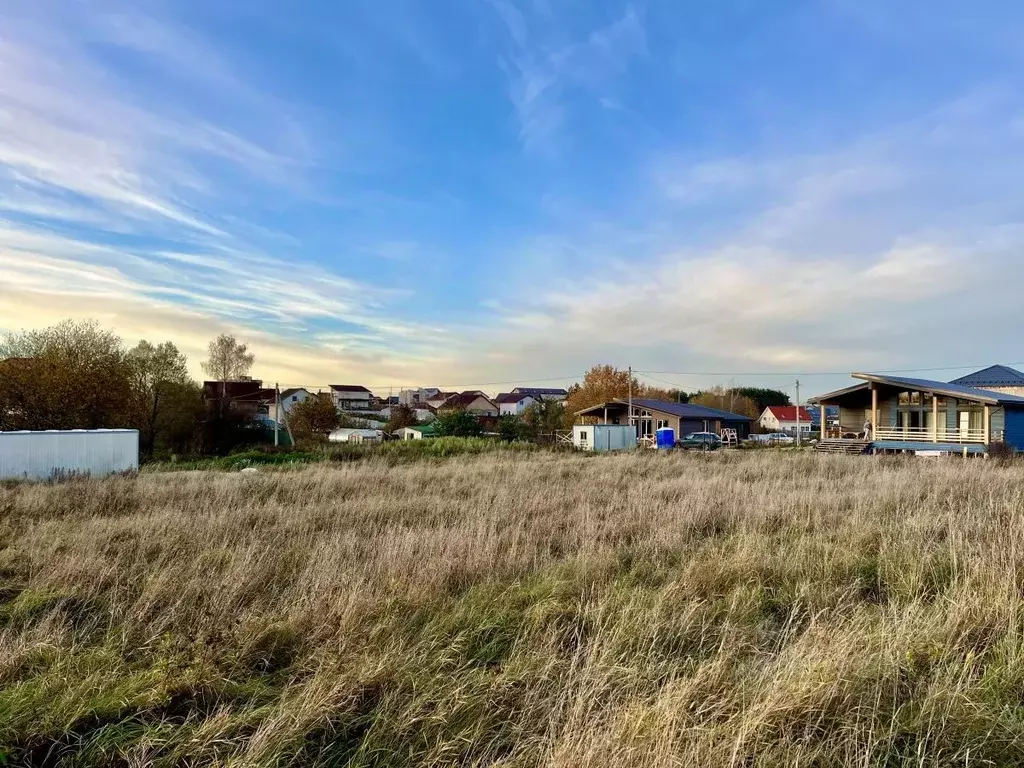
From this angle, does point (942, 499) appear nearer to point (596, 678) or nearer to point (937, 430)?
point (596, 678)

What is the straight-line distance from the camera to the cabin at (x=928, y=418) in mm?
29719

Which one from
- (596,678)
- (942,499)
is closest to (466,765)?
(596,678)

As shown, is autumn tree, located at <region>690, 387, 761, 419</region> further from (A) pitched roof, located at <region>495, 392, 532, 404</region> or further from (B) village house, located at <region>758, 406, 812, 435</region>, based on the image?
(A) pitched roof, located at <region>495, 392, 532, 404</region>

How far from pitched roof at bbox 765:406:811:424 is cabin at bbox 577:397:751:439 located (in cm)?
4232

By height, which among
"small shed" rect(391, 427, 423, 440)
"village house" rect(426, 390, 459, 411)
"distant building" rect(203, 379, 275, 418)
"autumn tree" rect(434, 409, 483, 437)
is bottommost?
"small shed" rect(391, 427, 423, 440)

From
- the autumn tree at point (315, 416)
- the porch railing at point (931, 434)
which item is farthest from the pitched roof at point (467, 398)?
the porch railing at point (931, 434)

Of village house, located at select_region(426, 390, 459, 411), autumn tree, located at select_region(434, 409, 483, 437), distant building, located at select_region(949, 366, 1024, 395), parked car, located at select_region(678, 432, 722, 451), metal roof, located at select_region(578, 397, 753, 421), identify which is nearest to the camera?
parked car, located at select_region(678, 432, 722, 451)

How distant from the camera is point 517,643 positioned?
12.1 feet

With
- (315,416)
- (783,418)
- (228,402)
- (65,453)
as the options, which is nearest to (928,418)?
(65,453)

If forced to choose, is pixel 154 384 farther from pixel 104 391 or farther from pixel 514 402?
pixel 514 402

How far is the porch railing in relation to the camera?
30406 millimetres

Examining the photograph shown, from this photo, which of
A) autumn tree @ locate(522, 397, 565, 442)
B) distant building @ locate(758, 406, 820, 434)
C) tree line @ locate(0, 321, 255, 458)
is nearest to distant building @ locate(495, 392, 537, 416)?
distant building @ locate(758, 406, 820, 434)

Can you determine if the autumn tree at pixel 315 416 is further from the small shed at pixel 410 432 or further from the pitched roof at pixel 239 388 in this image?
the small shed at pixel 410 432

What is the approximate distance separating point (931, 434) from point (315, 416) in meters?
44.7
